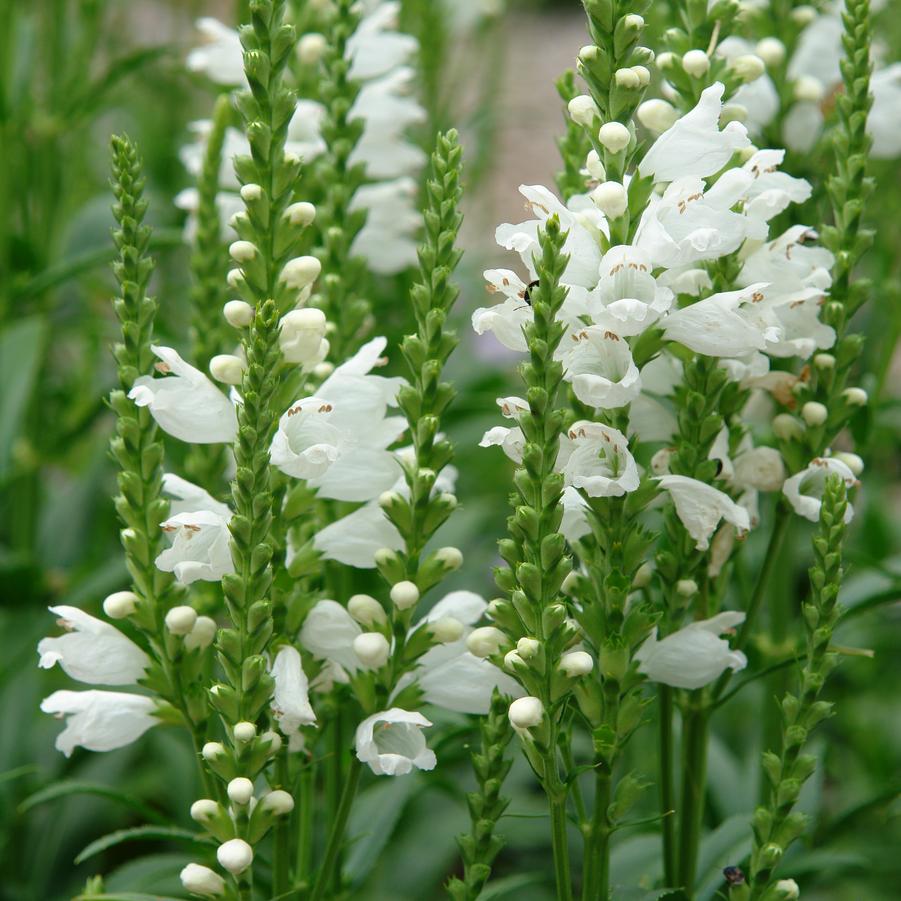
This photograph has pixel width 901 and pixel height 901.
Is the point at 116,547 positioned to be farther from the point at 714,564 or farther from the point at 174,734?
the point at 714,564

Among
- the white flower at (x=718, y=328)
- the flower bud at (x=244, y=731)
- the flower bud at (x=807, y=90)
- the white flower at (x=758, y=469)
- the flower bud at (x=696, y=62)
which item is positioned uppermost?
the flower bud at (x=807, y=90)

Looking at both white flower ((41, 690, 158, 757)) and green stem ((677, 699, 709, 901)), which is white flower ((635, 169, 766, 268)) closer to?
green stem ((677, 699, 709, 901))

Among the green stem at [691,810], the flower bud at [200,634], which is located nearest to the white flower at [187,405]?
the flower bud at [200,634]

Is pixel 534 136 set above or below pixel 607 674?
above

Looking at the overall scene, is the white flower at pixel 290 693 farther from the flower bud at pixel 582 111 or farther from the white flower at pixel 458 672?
the flower bud at pixel 582 111

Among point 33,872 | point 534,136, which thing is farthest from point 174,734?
point 534,136

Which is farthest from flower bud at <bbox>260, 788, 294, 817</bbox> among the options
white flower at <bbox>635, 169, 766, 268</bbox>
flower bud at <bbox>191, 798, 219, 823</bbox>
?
white flower at <bbox>635, 169, 766, 268</bbox>
